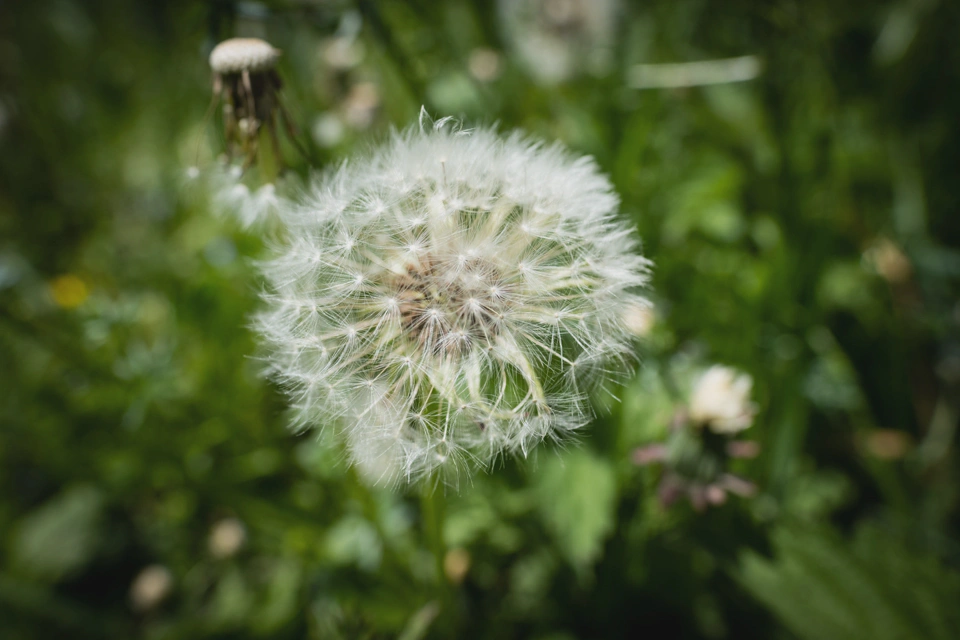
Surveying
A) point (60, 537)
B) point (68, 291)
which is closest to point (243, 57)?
point (68, 291)

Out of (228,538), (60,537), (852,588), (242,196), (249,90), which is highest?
(249,90)

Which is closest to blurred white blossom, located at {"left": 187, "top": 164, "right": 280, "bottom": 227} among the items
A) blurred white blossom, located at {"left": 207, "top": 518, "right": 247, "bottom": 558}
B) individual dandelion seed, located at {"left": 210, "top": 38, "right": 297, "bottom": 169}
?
individual dandelion seed, located at {"left": 210, "top": 38, "right": 297, "bottom": 169}

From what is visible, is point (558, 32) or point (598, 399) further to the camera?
point (558, 32)

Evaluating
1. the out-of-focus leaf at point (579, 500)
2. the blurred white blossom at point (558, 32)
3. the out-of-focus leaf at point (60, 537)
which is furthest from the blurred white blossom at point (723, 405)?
the out-of-focus leaf at point (60, 537)

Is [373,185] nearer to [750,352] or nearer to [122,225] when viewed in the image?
[750,352]

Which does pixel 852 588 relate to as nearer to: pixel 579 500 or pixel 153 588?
pixel 579 500

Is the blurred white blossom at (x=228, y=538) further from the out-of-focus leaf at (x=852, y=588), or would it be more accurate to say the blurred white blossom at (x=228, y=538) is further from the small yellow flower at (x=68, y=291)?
the out-of-focus leaf at (x=852, y=588)

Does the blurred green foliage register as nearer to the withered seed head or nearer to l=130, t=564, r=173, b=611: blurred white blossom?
l=130, t=564, r=173, b=611: blurred white blossom
